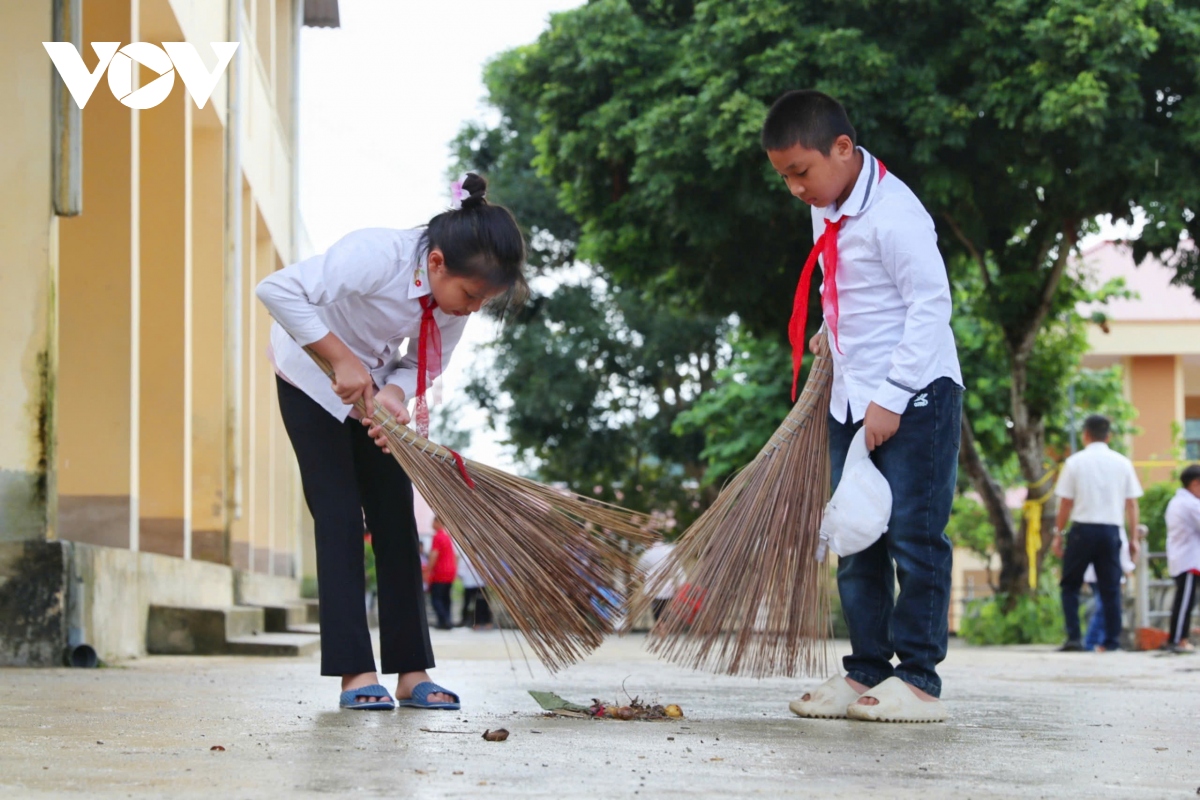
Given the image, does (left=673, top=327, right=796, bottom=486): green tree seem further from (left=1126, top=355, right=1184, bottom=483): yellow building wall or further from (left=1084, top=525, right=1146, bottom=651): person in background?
(left=1126, top=355, right=1184, bottom=483): yellow building wall

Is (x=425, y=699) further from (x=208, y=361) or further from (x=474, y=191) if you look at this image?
(x=208, y=361)

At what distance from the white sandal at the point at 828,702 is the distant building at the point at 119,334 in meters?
2.82

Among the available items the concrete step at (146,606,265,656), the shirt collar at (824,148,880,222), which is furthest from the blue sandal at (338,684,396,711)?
the concrete step at (146,606,265,656)

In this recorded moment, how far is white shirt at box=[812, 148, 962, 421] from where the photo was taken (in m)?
3.46

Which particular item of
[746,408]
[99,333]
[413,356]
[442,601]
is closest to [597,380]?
[746,408]

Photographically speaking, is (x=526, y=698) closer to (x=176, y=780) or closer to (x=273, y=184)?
(x=176, y=780)

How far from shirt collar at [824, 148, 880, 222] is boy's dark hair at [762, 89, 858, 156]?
9 cm

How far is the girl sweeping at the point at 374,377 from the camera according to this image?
135 inches

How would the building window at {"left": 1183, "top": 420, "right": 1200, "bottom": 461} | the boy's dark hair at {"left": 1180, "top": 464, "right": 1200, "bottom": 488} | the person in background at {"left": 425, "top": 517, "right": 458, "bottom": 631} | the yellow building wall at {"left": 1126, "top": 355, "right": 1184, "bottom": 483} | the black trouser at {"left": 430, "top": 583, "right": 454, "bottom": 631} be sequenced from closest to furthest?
the boy's dark hair at {"left": 1180, "top": 464, "right": 1200, "bottom": 488}, the person in background at {"left": 425, "top": 517, "right": 458, "bottom": 631}, the black trouser at {"left": 430, "top": 583, "right": 454, "bottom": 631}, the yellow building wall at {"left": 1126, "top": 355, "right": 1184, "bottom": 483}, the building window at {"left": 1183, "top": 420, "right": 1200, "bottom": 461}

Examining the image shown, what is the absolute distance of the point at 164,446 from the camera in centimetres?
855

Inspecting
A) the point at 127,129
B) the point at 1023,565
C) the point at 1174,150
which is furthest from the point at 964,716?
the point at 1023,565

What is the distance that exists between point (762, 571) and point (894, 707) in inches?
16.9

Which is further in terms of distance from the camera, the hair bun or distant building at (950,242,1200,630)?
distant building at (950,242,1200,630)

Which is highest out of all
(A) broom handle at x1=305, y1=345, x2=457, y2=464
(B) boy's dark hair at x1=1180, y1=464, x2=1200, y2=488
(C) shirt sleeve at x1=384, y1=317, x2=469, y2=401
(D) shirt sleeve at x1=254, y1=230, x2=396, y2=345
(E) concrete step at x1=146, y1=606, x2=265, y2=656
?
(D) shirt sleeve at x1=254, y1=230, x2=396, y2=345
